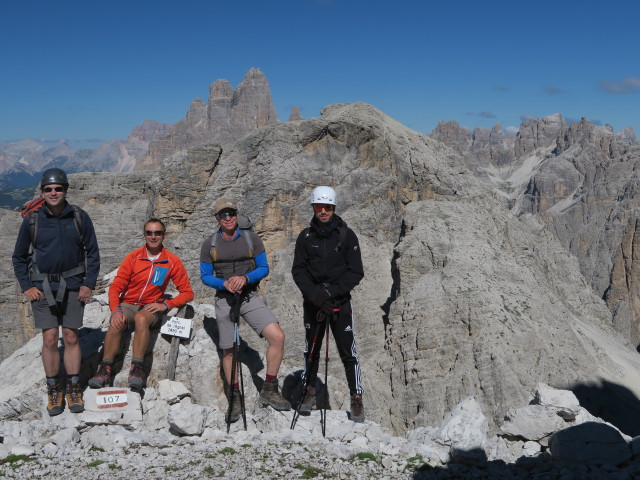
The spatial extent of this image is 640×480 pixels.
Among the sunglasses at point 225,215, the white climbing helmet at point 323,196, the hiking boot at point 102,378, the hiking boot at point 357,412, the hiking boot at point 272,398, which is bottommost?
the hiking boot at point 357,412

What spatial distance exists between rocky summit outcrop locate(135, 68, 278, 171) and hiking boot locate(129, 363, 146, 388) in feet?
557

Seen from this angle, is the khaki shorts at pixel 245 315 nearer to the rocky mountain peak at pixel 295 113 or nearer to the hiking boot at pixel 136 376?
the hiking boot at pixel 136 376

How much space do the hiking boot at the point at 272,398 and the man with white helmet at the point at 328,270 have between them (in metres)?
0.35

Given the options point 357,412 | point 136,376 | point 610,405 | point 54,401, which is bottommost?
point 610,405

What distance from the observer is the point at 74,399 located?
8617 millimetres

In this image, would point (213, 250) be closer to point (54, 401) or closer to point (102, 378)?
point (102, 378)

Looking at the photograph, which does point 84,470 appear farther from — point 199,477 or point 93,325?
point 93,325

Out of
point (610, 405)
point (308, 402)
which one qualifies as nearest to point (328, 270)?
point (308, 402)

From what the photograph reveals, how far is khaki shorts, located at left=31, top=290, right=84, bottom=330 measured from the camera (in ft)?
27.8

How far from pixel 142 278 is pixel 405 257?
21322 millimetres

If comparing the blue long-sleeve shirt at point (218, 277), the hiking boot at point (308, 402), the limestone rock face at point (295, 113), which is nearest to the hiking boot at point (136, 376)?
the blue long-sleeve shirt at point (218, 277)

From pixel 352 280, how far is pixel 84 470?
486cm

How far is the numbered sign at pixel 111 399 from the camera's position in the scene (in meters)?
8.72

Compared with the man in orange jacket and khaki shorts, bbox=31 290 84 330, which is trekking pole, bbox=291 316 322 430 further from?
khaki shorts, bbox=31 290 84 330
